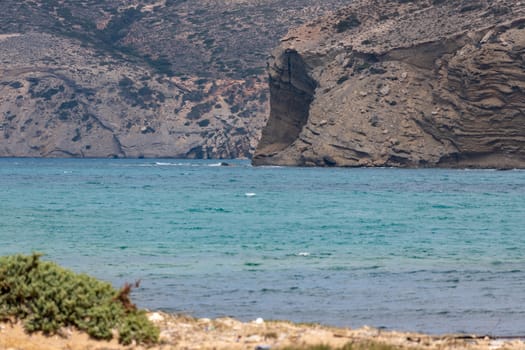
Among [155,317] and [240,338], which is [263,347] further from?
[155,317]

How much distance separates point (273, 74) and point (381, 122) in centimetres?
2264

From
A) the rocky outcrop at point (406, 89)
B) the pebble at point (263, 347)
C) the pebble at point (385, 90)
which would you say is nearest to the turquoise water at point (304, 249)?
the pebble at point (263, 347)

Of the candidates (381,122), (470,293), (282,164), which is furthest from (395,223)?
(282,164)

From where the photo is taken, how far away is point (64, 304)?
15859 mm

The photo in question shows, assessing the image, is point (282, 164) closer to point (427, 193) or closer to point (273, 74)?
point (273, 74)

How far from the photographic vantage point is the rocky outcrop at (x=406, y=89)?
383ft

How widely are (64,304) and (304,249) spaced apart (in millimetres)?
22123

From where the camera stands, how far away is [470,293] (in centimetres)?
2616

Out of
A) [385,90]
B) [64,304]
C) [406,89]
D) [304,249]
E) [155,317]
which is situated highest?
[406,89]

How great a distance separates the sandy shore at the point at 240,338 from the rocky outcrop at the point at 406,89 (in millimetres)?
101275

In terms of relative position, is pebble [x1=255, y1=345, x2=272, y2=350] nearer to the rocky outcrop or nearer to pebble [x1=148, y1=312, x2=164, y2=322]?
pebble [x1=148, y1=312, x2=164, y2=322]

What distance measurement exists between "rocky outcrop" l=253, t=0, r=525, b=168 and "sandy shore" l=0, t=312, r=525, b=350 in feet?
332

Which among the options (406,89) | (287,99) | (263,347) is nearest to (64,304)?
(263,347)

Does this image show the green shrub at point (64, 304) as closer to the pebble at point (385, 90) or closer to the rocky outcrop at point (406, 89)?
the rocky outcrop at point (406, 89)
